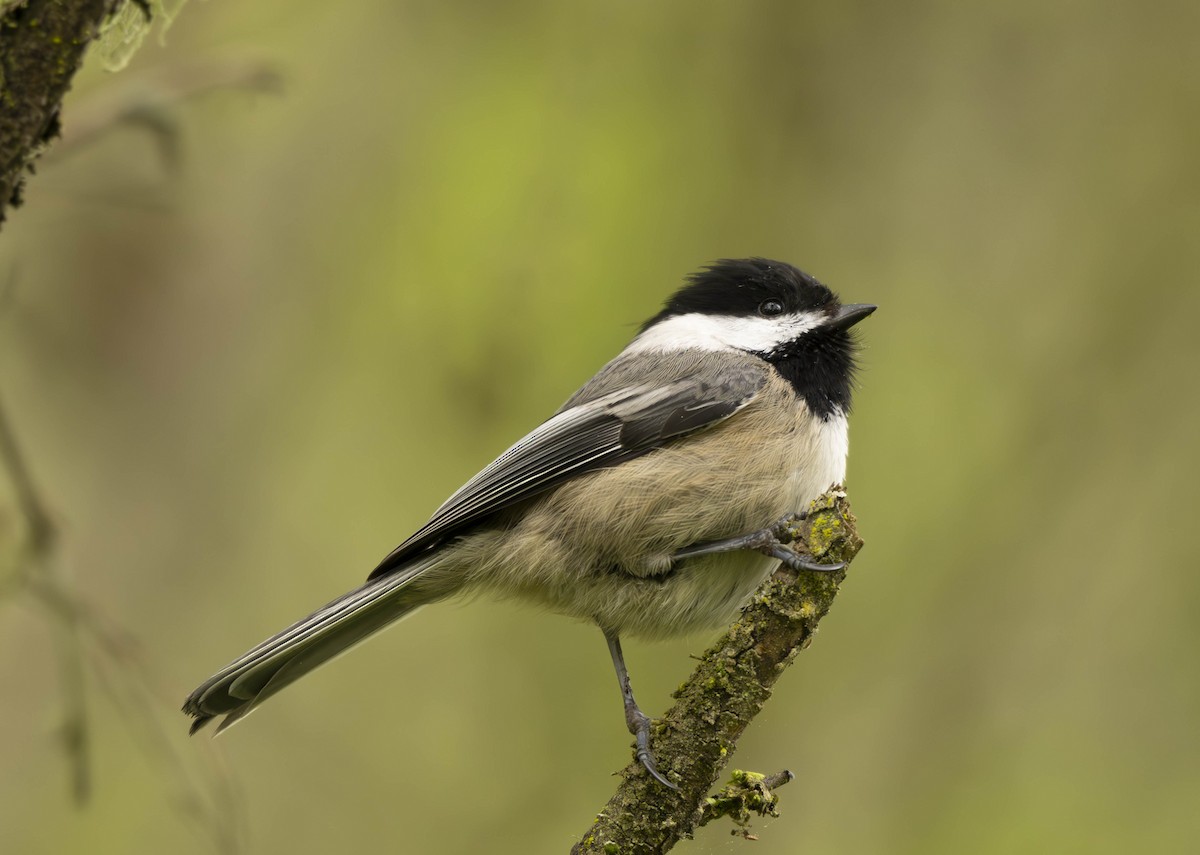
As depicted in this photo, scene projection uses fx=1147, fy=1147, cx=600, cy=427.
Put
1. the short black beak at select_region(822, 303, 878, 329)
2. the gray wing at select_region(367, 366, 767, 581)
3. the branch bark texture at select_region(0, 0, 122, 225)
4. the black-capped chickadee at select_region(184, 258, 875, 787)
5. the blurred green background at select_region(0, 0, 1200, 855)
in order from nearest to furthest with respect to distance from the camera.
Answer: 1. the branch bark texture at select_region(0, 0, 122, 225)
2. the black-capped chickadee at select_region(184, 258, 875, 787)
3. the gray wing at select_region(367, 366, 767, 581)
4. the short black beak at select_region(822, 303, 878, 329)
5. the blurred green background at select_region(0, 0, 1200, 855)

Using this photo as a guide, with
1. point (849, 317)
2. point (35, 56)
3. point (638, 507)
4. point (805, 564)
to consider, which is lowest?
point (805, 564)

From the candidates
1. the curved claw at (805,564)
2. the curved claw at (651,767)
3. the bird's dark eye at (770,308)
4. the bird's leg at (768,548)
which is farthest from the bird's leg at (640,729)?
the bird's dark eye at (770,308)

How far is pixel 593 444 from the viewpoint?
2.95 metres

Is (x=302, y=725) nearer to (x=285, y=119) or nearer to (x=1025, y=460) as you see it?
(x=285, y=119)

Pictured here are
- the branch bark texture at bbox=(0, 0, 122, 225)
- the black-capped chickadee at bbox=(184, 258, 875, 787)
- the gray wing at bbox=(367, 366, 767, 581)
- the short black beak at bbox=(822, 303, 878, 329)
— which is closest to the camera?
the branch bark texture at bbox=(0, 0, 122, 225)

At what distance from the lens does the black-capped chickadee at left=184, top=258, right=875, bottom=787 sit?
277cm

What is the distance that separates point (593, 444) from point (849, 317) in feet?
2.63

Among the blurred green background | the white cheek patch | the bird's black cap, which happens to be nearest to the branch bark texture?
the white cheek patch

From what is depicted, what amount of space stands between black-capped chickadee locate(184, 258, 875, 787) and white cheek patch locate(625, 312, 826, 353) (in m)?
0.04

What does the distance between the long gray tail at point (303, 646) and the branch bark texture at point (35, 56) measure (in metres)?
1.22

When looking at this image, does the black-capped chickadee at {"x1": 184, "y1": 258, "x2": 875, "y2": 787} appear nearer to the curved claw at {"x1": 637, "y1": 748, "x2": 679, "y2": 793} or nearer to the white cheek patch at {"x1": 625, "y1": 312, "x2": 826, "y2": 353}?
the white cheek patch at {"x1": 625, "y1": 312, "x2": 826, "y2": 353}

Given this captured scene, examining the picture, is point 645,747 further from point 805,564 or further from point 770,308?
point 770,308

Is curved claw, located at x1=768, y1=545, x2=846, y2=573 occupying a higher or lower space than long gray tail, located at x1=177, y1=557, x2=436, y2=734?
lower

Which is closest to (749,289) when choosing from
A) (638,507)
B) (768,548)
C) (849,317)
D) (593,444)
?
(849,317)
